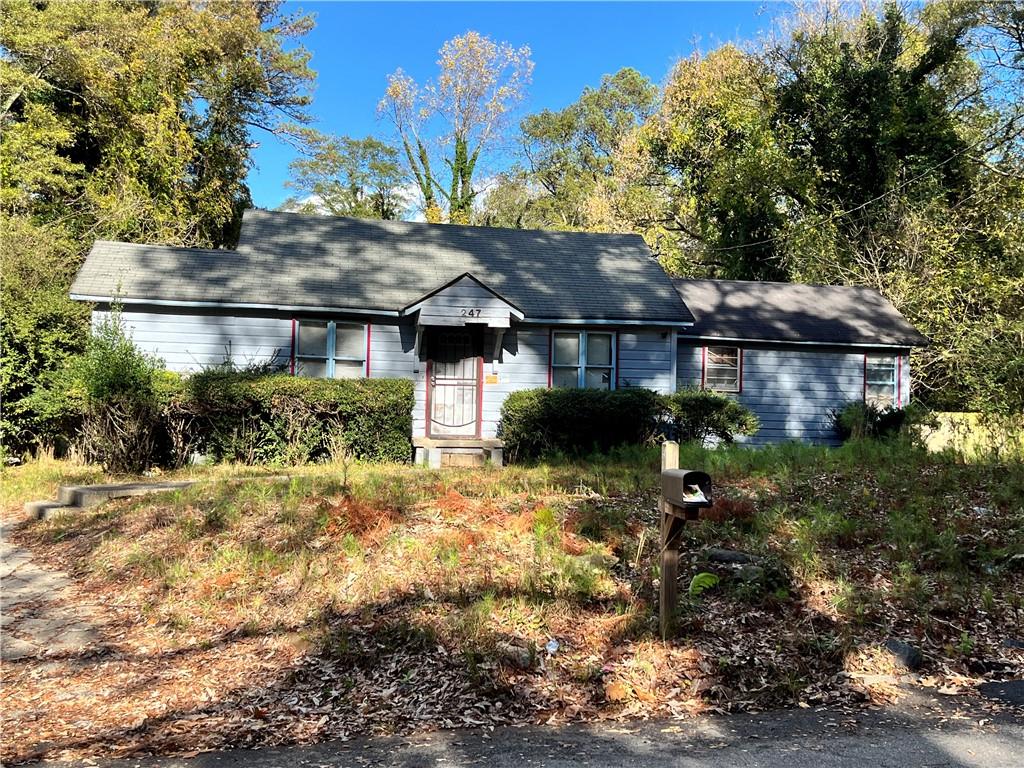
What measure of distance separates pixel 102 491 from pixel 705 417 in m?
10.2

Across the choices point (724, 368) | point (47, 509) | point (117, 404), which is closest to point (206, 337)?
point (117, 404)

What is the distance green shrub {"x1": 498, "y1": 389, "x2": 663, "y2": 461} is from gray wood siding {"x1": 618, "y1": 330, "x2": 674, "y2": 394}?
1626 mm

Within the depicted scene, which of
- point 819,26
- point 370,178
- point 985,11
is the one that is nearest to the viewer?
point 985,11

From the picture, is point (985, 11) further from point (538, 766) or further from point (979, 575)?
point (538, 766)

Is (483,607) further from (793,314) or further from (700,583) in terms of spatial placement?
(793,314)

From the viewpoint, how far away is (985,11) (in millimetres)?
21031

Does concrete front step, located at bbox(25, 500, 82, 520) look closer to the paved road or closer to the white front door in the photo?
the paved road

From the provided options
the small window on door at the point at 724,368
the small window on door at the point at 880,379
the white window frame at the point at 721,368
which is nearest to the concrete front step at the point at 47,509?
the white window frame at the point at 721,368

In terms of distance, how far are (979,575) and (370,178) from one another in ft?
115

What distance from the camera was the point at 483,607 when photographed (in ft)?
15.6

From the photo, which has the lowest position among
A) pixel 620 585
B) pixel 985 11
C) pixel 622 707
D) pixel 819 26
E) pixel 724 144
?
pixel 622 707

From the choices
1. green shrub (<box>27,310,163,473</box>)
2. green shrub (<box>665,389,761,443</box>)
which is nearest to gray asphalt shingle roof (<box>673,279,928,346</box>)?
green shrub (<box>665,389,761,443</box>)

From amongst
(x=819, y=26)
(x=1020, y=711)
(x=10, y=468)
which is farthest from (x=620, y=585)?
(x=819, y=26)

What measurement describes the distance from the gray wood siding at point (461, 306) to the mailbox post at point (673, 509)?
823cm
